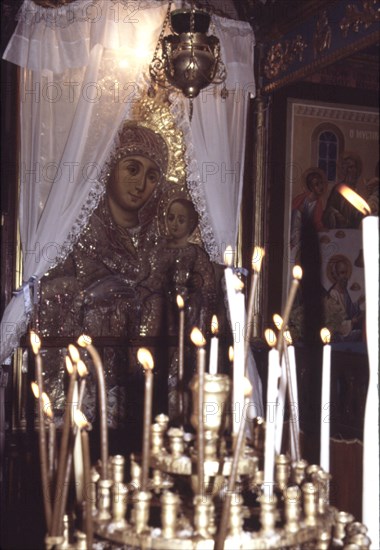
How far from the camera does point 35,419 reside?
17.6 ft

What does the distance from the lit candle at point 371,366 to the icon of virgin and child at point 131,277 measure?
4270mm

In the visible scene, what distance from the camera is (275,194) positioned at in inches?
238

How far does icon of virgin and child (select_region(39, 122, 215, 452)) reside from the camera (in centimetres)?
549

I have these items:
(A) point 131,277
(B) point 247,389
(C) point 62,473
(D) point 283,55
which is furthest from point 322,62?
(C) point 62,473

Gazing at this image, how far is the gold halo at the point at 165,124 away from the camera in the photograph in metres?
5.72

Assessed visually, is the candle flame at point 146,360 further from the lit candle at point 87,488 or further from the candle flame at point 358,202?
the candle flame at point 358,202

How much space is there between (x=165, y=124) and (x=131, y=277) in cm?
123

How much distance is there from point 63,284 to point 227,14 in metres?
2.45

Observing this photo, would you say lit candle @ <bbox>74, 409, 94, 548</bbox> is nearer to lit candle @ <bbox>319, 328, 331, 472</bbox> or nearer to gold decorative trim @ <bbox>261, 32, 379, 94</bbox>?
lit candle @ <bbox>319, 328, 331, 472</bbox>

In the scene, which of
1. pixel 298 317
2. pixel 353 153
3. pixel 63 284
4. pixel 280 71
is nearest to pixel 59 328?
pixel 63 284

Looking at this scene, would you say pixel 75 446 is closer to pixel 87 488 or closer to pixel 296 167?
pixel 87 488

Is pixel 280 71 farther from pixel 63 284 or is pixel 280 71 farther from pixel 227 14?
pixel 63 284

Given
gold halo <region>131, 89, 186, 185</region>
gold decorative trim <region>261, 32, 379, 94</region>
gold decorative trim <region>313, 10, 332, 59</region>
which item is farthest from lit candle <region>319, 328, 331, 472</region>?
gold halo <region>131, 89, 186, 185</region>

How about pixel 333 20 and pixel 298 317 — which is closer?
pixel 333 20
